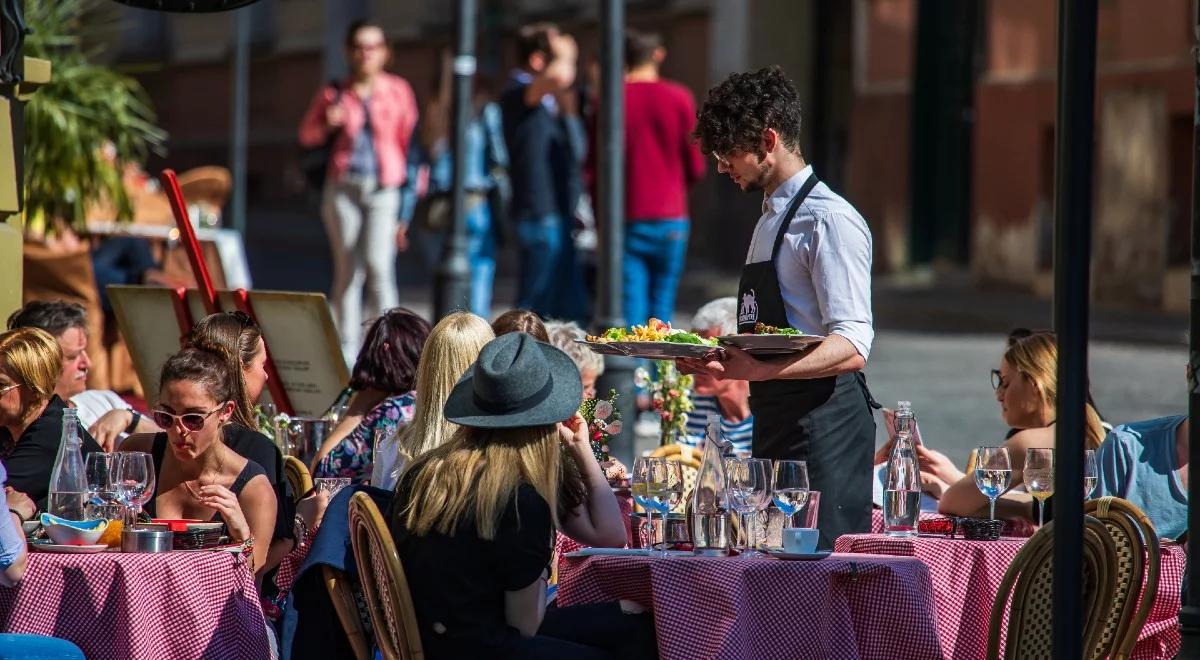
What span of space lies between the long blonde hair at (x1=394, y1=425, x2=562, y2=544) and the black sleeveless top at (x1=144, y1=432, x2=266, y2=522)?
3.16 feet

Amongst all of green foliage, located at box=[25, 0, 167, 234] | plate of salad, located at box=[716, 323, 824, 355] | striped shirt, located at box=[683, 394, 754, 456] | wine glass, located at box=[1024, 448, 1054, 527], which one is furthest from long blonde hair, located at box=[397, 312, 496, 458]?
green foliage, located at box=[25, 0, 167, 234]

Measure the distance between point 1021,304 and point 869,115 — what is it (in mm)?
4245

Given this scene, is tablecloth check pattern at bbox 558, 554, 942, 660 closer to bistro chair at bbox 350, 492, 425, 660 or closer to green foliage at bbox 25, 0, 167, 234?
bistro chair at bbox 350, 492, 425, 660

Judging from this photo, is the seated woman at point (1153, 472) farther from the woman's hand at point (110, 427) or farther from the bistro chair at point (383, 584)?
the woman's hand at point (110, 427)

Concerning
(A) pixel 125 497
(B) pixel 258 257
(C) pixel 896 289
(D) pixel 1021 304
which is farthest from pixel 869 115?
(A) pixel 125 497

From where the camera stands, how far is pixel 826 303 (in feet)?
18.9

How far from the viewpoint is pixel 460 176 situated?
1243 cm

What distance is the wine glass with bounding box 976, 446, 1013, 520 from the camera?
19.2 ft

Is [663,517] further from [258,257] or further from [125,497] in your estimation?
[258,257]

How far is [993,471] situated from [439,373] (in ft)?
5.40

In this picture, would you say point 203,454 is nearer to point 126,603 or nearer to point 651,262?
point 126,603

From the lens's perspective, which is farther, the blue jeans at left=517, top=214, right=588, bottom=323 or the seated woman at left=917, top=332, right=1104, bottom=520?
the blue jeans at left=517, top=214, right=588, bottom=323

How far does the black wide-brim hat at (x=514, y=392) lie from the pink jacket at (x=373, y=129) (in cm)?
849

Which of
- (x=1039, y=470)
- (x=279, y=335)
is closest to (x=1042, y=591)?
(x=1039, y=470)
